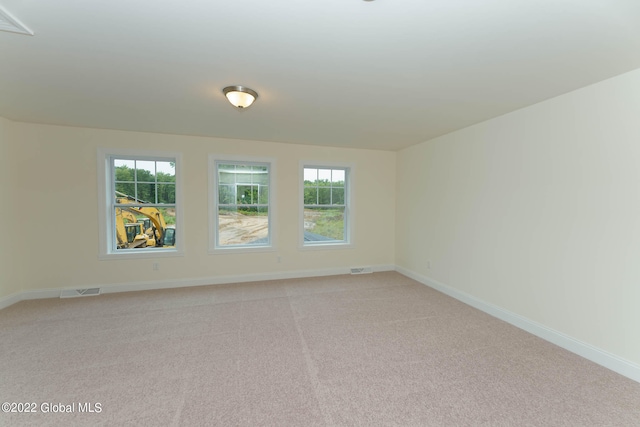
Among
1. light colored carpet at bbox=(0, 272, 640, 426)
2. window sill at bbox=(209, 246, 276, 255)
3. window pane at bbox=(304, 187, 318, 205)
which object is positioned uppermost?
window pane at bbox=(304, 187, 318, 205)

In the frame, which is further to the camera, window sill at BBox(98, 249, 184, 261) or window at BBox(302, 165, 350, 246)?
window at BBox(302, 165, 350, 246)

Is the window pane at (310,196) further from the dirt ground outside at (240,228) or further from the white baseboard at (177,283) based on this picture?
the white baseboard at (177,283)

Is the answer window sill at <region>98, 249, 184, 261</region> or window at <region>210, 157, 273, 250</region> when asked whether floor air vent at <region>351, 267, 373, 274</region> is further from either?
window sill at <region>98, 249, 184, 261</region>

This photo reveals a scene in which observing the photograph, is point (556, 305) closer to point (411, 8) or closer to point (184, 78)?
point (411, 8)

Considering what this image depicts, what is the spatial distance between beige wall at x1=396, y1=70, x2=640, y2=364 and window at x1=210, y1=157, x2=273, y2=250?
2957mm

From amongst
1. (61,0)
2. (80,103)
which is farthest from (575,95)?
(80,103)

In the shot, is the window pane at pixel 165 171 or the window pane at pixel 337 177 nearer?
the window pane at pixel 165 171

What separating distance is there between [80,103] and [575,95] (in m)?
4.96

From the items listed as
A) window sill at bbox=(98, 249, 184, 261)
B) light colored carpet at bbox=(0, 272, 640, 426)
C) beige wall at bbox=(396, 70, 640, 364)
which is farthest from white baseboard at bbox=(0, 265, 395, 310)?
beige wall at bbox=(396, 70, 640, 364)

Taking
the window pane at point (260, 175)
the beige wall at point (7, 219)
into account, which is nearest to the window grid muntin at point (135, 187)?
the beige wall at point (7, 219)

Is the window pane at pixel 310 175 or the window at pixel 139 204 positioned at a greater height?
the window pane at pixel 310 175

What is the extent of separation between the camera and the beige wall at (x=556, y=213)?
2.11 meters

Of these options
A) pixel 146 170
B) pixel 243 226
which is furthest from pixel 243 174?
pixel 146 170

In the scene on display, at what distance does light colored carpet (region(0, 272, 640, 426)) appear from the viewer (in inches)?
66.1
